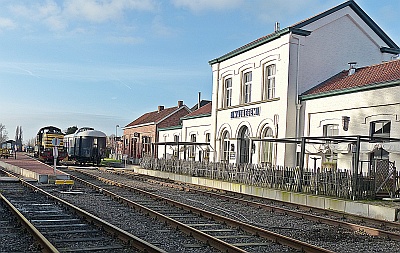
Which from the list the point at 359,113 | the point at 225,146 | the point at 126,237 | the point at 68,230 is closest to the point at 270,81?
the point at 225,146

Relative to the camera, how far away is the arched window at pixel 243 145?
89.8ft

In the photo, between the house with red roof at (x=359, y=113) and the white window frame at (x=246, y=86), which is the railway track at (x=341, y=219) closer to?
the house with red roof at (x=359, y=113)

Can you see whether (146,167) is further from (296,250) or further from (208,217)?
(296,250)

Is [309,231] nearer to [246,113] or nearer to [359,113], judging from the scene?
[359,113]

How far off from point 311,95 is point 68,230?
50.4ft

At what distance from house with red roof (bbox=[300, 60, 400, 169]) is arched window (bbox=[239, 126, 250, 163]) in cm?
525

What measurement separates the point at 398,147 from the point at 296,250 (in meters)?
10.1

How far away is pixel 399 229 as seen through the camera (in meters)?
11.3

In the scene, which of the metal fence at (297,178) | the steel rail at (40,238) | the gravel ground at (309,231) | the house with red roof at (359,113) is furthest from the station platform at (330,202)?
the steel rail at (40,238)

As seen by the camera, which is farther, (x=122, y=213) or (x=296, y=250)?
(x=122, y=213)

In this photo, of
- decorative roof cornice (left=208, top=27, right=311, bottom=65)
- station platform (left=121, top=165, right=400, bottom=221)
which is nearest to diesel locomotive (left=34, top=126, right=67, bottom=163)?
decorative roof cornice (left=208, top=27, right=311, bottom=65)

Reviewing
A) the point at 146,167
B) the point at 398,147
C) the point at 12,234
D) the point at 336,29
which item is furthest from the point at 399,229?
the point at 146,167

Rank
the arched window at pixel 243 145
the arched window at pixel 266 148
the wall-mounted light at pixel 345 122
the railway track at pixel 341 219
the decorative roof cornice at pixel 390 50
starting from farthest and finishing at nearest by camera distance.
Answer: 1. the arched window at pixel 243 145
2. the decorative roof cornice at pixel 390 50
3. the arched window at pixel 266 148
4. the wall-mounted light at pixel 345 122
5. the railway track at pixel 341 219

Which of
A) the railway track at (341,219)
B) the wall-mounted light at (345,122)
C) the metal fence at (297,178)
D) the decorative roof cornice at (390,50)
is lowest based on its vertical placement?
the railway track at (341,219)
